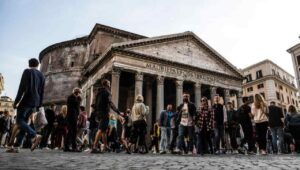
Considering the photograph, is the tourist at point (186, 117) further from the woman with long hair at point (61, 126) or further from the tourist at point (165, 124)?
the woman with long hair at point (61, 126)

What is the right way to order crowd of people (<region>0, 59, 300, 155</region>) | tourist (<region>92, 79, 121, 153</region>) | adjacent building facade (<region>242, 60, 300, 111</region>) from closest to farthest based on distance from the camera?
1. crowd of people (<region>0, 59, 300, 155</region>)
2. tourist (<region>92, 79, 121, 153</region>)
3. adjacent building facade (<region>242, 60, 300, 111</region>)

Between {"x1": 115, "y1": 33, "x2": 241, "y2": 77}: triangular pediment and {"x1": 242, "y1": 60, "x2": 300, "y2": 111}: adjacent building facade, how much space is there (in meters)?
15.4

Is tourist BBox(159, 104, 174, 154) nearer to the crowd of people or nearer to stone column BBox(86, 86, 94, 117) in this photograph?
the crowd of people

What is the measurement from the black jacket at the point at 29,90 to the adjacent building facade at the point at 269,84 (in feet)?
121

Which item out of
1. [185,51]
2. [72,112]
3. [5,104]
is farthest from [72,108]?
[5,104]

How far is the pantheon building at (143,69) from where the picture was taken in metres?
19.6

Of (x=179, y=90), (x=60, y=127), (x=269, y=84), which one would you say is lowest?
(x=60, y=127)

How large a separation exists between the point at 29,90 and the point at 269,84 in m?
39.7

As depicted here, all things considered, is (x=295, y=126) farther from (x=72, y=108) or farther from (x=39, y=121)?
(x=39, y=121)

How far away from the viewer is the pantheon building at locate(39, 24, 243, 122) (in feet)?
64.4

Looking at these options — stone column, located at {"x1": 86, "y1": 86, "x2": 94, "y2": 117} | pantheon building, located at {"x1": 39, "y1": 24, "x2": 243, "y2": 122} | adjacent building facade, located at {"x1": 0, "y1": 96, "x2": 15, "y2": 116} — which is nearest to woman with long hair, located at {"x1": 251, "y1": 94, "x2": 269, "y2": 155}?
pantheon building, located at {"x1": 39, "y1": 24, "x2": 243, "y2": 122}

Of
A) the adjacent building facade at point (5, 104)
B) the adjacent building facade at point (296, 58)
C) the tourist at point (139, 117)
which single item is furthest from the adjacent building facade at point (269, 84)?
the adjacent building facade at point (5, 104)

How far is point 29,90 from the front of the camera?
17.6ft

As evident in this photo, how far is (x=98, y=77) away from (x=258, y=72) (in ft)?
98.2
